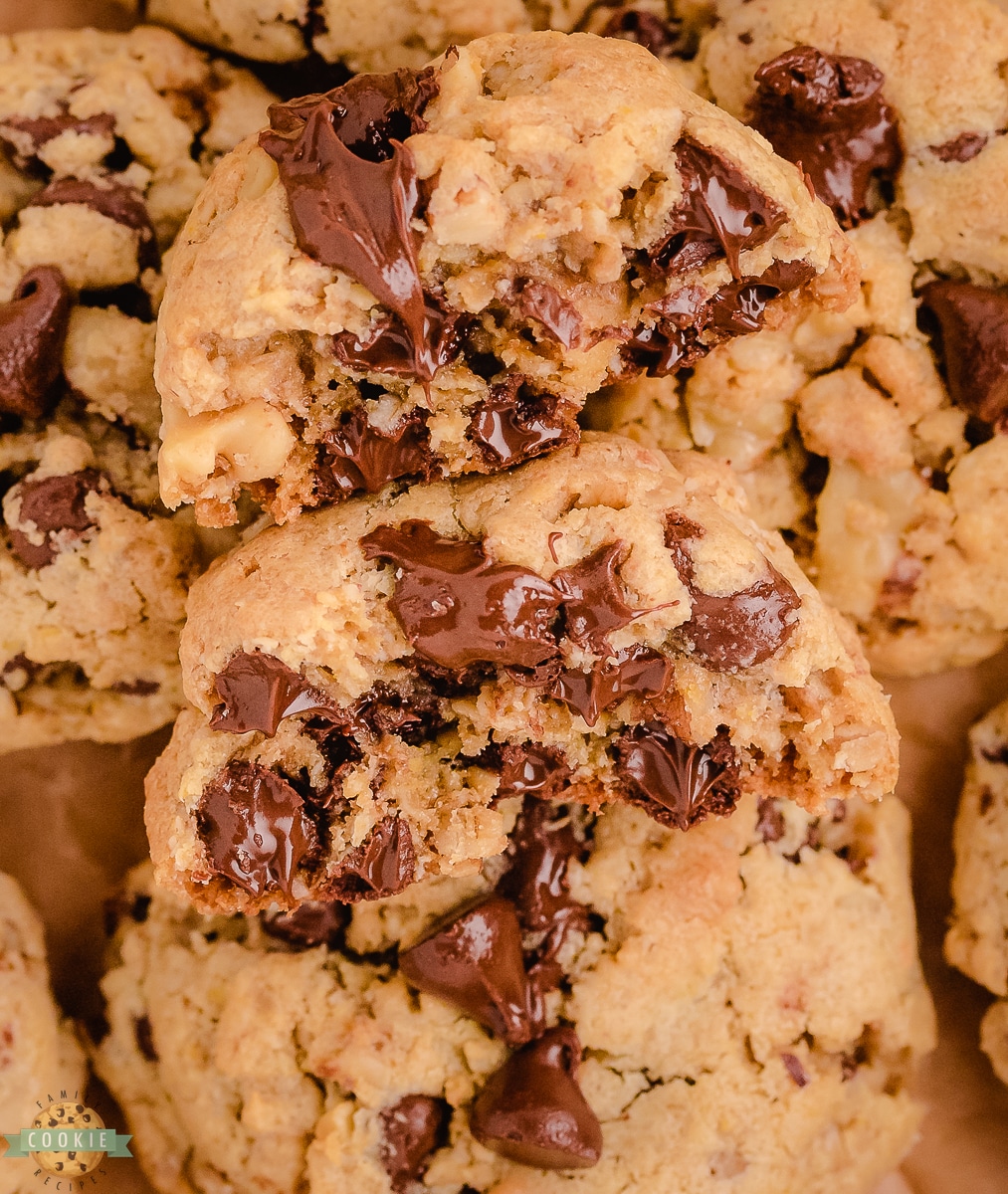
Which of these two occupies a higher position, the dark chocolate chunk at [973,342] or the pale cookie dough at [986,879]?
the dark chocolate chunk at [973,342]

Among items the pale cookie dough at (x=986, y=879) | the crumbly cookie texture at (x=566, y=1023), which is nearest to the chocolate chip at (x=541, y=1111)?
the crumbly cookie texture at (x=566, y=1023)

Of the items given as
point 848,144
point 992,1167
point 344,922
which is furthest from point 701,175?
point 992,1167

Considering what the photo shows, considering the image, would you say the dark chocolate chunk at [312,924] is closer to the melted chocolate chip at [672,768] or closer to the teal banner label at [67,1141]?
the teal banner label at [67,1141]

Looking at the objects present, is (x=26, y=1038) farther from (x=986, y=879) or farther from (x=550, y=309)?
A: (x=986, y=879)

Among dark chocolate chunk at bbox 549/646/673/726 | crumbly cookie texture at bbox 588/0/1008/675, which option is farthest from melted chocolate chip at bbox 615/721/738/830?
crumbly cookie texture at bbox 588/0/1008/675

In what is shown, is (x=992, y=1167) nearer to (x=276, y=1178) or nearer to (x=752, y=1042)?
(x=752, y=1042)

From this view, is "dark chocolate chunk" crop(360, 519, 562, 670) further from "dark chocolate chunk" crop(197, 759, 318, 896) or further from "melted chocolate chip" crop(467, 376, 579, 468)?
"dark chocolate chunk" crop(197, 759, 318, 896)
